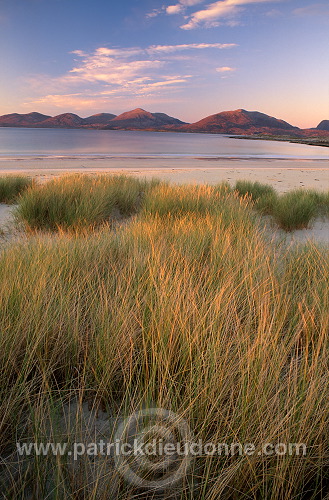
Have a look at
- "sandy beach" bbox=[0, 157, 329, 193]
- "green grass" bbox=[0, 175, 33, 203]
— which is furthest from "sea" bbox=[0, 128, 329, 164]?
"green grass" bbox=[0, 175, 33, 203]

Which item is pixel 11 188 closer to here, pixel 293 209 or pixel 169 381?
pixel 293 209

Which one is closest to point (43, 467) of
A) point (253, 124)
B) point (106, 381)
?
point (106, 381)

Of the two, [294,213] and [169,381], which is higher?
[294,213]

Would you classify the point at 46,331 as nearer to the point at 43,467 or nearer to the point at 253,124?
the point at 43,467

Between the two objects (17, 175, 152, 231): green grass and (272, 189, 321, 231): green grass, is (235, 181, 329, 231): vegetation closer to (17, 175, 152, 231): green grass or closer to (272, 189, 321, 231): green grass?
(272, 189, 321, 231): green grass

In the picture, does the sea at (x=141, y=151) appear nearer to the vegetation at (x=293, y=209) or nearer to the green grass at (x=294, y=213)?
the vegetation at (x=293, y=209)

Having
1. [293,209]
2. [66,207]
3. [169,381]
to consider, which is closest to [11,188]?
[66,207]

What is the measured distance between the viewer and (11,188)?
6.03 meters

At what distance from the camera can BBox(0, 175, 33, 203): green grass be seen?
580 centimetres

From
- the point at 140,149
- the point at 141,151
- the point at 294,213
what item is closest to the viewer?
the point at 294,213

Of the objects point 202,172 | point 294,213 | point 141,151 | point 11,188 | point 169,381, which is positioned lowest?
point 169,381

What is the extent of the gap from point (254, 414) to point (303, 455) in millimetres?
159

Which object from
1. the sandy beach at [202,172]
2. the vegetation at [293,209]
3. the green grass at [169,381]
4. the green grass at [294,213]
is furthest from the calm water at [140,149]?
the green grass at [169,381]

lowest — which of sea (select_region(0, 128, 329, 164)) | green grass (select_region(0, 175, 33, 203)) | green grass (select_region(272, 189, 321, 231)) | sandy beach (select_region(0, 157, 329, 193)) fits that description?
green grass (select_region(272, 189, 321, 231))
